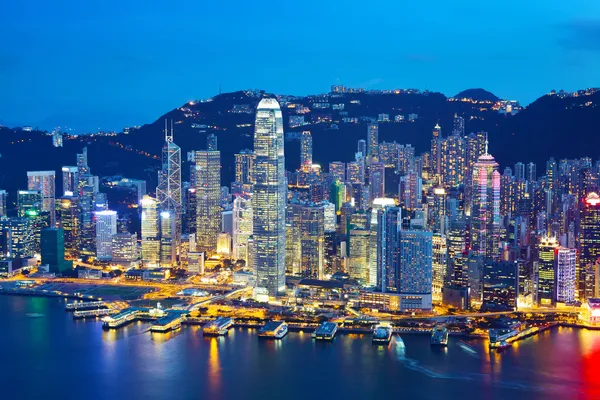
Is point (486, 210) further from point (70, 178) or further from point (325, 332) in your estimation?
point (70, 178)

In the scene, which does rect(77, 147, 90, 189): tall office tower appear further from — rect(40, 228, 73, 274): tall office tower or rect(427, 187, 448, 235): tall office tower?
rect(427, 187, 448, 235): tall office tower

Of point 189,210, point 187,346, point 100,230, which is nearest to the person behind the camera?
point 187,346

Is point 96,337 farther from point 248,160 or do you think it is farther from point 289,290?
point 248,160

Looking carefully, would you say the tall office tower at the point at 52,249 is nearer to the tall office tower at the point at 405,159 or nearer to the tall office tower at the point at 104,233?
the tall office tower at the point at 104,233

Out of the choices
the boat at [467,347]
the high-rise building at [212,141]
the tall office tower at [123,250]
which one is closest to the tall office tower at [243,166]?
the high-rise building at [212,141]

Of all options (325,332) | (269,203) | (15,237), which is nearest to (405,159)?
(269,203)

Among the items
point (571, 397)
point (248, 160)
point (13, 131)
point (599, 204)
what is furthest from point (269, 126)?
point (13, 131)

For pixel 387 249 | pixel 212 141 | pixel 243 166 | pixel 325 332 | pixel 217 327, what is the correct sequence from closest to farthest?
pixel 325 332
pixel 217 327
pixel 387 249
pixel 212 141
pixel 243 166
